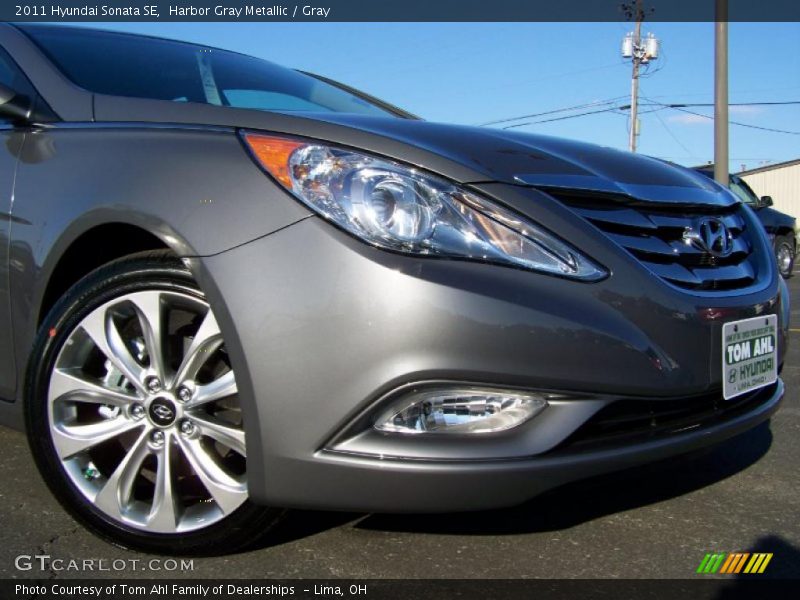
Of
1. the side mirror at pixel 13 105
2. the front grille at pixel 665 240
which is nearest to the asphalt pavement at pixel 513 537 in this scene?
the front grille at pixel 665 240

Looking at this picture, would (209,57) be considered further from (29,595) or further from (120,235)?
(29,595)

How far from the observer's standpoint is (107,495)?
84.7 inches

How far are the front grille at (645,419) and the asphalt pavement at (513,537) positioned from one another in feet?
0.28

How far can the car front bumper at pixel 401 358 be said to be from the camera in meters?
1.81

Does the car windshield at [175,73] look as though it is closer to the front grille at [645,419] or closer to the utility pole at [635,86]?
the front grille at [645,419]

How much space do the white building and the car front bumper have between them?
32129mm

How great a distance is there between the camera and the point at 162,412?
6.86 ft

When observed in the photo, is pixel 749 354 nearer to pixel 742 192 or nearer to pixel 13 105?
pixel 13 105

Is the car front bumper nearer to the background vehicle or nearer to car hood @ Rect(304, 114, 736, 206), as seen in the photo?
car hood @ Rect(304, 114, 736, 206)

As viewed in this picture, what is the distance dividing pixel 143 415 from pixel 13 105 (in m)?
1.07

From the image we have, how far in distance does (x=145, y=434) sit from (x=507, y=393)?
3.02 feet

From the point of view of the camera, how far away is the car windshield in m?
2.64

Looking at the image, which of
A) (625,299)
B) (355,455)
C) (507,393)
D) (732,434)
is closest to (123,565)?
(355,455)

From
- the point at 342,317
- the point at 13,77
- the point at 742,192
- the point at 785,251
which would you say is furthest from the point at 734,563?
the point at 785,251
